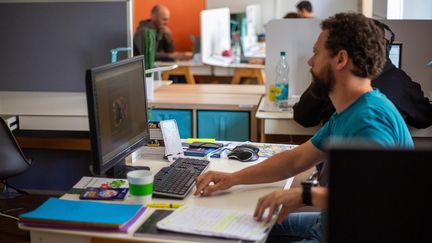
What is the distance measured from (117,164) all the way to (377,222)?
51.0 inches

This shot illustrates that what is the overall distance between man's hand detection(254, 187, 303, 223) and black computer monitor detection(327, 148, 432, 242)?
65 cm

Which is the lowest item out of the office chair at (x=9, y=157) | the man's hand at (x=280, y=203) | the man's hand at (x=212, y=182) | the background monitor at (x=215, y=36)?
the office chair at (x=9, y=157)

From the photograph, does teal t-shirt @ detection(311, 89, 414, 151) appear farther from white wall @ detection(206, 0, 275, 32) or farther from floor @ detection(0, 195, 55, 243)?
white wall @ detection(206, 0, 275, 32)

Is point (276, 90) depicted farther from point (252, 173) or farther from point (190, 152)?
point (252, 173)

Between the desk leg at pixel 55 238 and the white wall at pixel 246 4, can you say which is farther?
the white wall at pixel 246 4

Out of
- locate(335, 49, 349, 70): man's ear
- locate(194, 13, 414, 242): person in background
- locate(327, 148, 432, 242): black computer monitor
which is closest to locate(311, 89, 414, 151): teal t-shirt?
locate(194, 13, 414, 242): person in background

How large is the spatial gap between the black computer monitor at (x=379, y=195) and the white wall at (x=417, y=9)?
3.83 m

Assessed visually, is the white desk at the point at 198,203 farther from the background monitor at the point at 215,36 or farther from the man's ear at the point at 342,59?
the background monitor at the point at 215,36

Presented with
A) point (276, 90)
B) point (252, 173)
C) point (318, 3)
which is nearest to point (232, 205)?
point (252, 173)

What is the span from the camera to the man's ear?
1.84m

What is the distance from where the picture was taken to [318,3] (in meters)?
7.49

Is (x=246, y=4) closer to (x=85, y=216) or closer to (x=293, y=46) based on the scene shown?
(x=293, y=46)

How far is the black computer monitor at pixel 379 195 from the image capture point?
3.21ft

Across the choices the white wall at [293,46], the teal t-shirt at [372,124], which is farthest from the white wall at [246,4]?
the teal t-shirt at [372,124]
